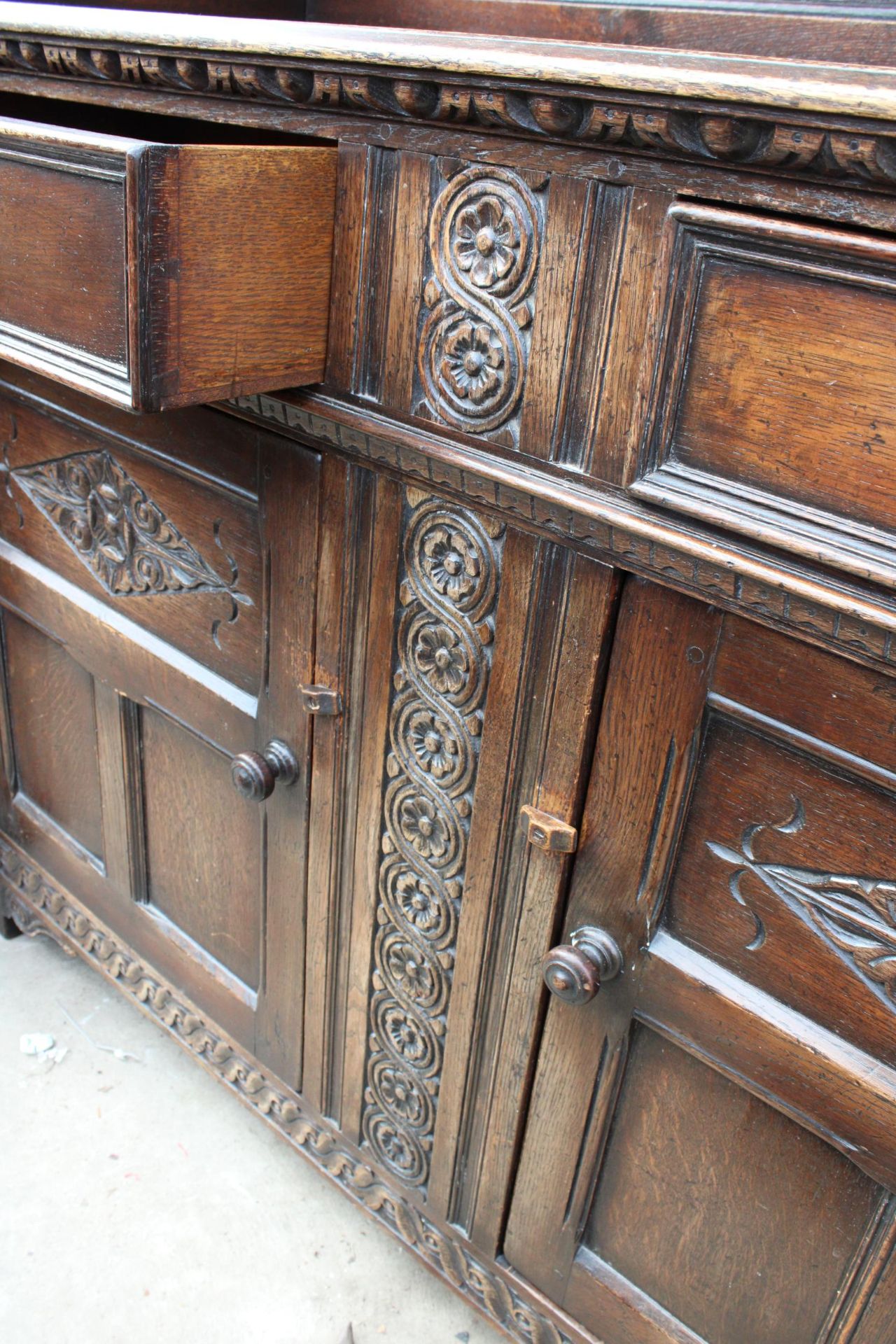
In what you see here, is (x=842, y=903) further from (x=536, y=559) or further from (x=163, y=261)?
(x=163, y=261)

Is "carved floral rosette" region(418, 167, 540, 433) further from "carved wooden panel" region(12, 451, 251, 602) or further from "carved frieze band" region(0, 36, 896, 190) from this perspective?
"carved wooden panel" region(12, 451, 251, 602)

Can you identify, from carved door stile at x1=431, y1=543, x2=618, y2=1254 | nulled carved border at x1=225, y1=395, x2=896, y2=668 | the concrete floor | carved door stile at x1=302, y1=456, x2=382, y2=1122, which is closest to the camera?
nulled carved border at x1=225, y1=395, x2=896, y2=668

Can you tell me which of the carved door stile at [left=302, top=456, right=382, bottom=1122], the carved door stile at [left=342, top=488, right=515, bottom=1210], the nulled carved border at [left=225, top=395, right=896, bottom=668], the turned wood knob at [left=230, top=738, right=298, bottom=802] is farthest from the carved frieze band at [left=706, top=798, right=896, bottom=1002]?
the turned wood knob at [left=230, top=738, right=298, bottom=802]

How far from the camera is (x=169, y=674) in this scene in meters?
1.09

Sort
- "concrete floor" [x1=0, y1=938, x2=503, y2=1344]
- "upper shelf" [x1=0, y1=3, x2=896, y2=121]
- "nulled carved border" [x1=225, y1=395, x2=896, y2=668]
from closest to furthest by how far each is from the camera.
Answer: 1. "upper shelf" [x1=0, y1=3, x2=896, y2=121]
2. "nulled carved border" [x1=225, y1=395, x2=896, y2=668]
3. "concrete floor" [x1=0, y1=938, x2=503, y2=1344]

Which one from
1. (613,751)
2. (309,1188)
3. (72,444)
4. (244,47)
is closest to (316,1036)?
(309,1188)

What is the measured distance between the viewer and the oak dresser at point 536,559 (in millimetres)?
573

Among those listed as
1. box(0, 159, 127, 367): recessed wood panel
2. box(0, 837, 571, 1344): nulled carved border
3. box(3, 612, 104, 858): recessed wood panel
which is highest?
box(0, 159, 127, 367): recessed wood panel

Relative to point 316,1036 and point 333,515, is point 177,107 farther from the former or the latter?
point 316,1036

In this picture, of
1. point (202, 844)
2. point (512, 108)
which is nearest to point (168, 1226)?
point (202, 844)

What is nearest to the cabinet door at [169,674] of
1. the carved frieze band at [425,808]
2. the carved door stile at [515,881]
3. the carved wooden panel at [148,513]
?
the carved wooden panel at [148,513]

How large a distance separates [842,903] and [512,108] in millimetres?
512

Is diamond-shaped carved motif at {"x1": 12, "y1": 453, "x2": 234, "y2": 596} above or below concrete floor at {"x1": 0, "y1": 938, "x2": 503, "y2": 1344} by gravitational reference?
above

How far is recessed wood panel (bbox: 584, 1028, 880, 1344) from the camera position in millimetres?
759
